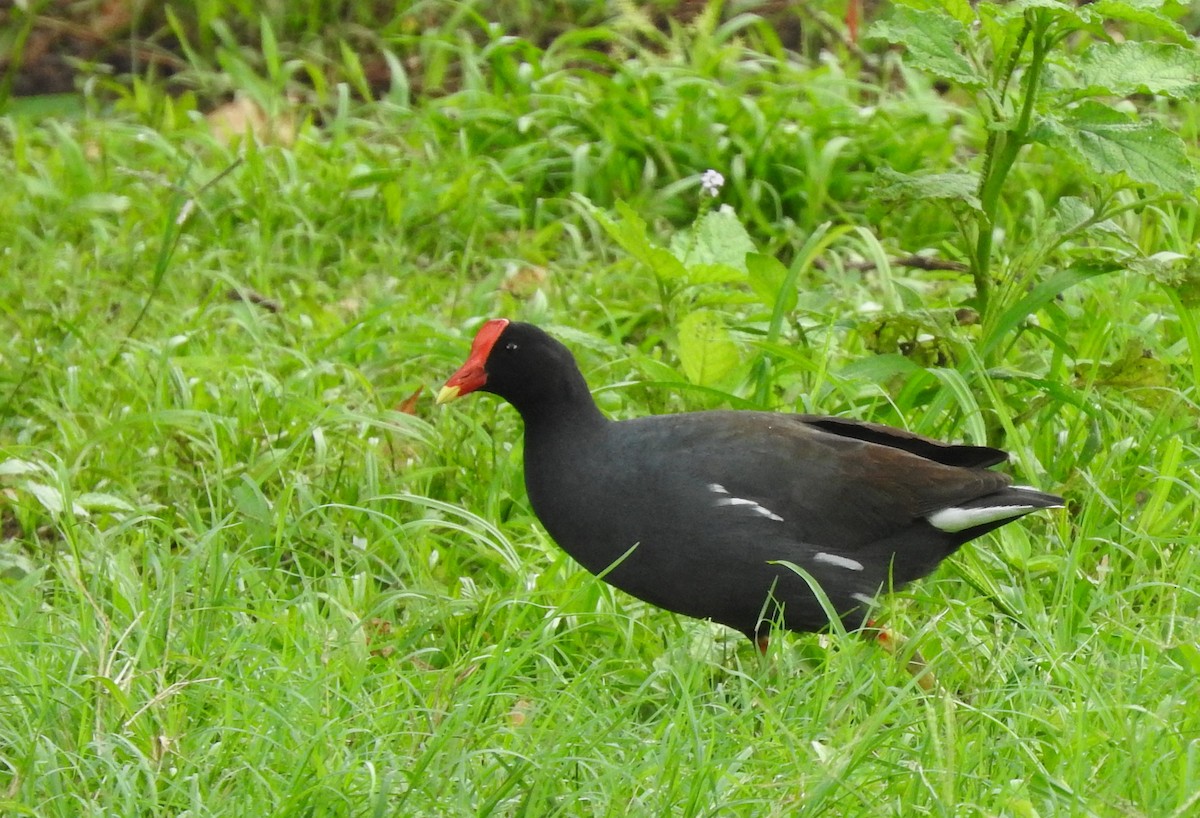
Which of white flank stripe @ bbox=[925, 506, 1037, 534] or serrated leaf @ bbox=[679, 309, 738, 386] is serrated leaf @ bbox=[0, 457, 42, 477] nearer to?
serrated leaf @ bbox=[679, 309, 738, 386]

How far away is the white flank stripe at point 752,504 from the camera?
3.18m

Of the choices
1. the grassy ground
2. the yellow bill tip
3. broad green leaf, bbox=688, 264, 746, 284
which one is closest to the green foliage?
the grassy ground

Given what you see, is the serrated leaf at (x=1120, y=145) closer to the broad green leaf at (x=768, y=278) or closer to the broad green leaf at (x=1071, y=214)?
Answer: the broad green leaf at (x=1071, y=214)

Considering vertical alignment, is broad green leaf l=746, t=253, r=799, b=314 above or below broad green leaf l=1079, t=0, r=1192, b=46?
below

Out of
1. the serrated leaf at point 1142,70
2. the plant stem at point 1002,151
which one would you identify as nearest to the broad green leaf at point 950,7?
the plant stem at point 1002,151

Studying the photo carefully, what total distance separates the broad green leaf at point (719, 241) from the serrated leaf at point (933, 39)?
0.99 meters

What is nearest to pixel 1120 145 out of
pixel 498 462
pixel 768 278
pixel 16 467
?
pixel 768 278

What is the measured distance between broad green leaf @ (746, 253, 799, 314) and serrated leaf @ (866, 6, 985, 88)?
71 cm

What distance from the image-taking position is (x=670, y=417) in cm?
337

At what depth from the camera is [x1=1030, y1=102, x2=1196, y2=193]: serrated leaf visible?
10.6ft

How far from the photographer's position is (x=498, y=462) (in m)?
4.05

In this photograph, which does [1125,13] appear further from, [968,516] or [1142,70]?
[968,516]

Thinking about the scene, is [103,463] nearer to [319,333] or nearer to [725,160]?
[319,333]

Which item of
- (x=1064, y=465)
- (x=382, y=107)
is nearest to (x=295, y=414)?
(x=1064, y=465)
